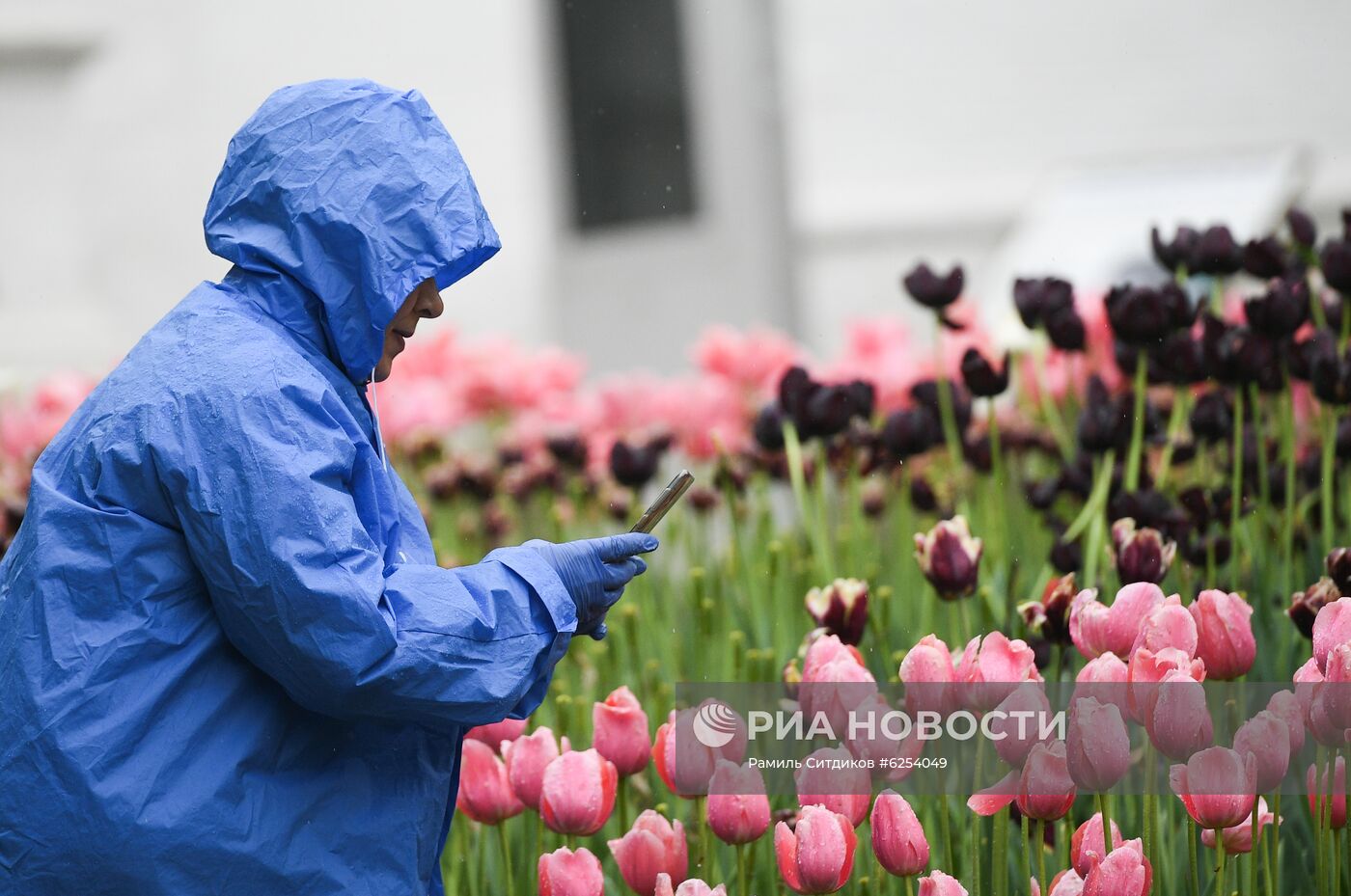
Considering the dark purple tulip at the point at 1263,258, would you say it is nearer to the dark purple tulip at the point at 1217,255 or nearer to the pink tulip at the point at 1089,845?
the dark purple tulip at the point at 1217,255

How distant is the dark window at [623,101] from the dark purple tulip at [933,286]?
473 cm

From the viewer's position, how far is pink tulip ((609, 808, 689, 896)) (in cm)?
129

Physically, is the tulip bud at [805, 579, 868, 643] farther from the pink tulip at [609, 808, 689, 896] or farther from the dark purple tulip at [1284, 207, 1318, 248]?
the dark purple tulip at [1284, 207, 1318, 248]

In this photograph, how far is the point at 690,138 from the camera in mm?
6930

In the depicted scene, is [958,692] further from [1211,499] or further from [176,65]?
[176,65]

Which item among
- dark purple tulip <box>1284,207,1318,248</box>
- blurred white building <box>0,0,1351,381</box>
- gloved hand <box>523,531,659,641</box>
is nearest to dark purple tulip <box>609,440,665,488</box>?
dark purple tulip <box>1284,207,1318,248</box>

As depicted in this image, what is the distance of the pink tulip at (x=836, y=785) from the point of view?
127 cm

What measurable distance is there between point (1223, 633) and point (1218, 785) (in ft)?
0.59

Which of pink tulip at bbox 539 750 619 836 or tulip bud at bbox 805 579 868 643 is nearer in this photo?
pink tulip at bbox 539 750 619 836

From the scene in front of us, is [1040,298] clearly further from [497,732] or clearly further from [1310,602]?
[497,732]

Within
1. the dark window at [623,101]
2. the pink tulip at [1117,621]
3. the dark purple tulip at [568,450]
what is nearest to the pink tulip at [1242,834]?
the pink tulip at [1117,621]

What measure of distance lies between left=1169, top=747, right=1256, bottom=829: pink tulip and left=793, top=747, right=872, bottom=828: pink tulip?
0.73ft

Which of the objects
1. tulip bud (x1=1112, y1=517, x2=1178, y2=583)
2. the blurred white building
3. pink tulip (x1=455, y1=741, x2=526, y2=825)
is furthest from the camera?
the blurred white building

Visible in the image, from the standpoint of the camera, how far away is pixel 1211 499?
1.88m
